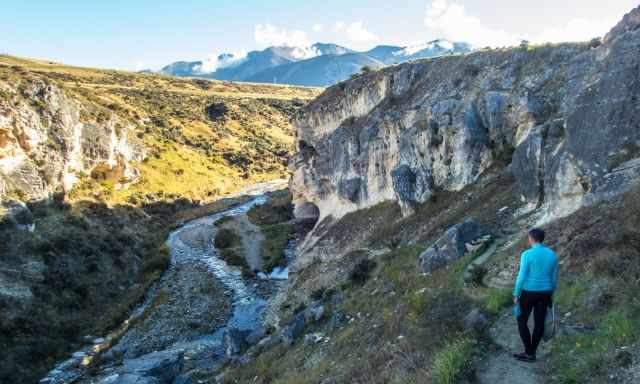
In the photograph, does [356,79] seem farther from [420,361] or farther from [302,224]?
[420,361]

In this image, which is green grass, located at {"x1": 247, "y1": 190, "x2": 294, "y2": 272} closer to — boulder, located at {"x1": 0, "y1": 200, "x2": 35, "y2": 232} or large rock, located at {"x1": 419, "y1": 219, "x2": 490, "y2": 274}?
boulder, located at {"x1": 0, "y1": 200, "x2": 35, "y2": 232}

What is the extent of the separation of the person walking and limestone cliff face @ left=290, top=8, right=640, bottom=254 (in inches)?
255

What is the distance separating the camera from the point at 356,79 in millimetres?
44594

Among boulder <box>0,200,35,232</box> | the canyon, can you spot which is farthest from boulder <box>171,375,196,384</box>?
boulder <box>0,200,35,232</box>

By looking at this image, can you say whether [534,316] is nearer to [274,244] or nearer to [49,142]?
[274,244]

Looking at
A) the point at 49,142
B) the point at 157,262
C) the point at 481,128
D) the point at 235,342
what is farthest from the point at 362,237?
the point at 49,142

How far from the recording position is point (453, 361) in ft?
28.8

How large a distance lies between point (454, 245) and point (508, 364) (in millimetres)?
9235

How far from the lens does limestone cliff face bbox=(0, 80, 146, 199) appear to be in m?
45.8

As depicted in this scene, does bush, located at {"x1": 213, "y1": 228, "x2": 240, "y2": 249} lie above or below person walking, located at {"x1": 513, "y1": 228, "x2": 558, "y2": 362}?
below

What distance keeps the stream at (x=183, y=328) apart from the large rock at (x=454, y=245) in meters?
12.7

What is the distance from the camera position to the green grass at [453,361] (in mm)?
8320

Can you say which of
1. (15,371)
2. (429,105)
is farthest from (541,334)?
(15,371)

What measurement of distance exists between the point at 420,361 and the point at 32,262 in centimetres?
3781
